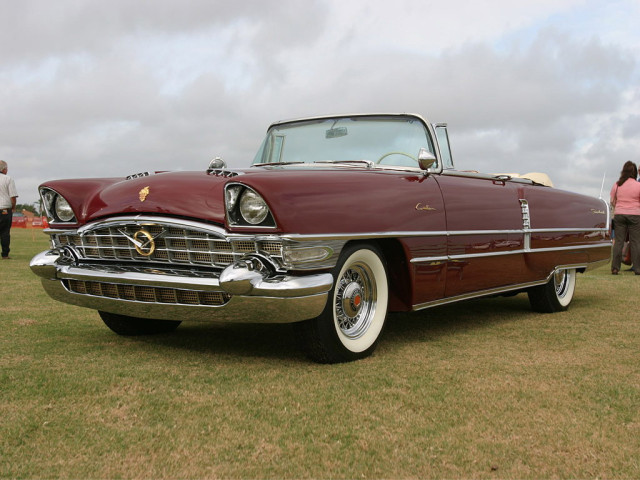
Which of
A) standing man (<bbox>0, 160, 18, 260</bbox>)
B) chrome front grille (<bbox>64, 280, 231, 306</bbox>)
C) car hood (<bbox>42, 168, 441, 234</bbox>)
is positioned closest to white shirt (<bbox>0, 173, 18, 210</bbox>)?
standing man (<bbox>0, 160, 18, 260</bbox>)

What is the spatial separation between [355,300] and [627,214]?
7.27 meters

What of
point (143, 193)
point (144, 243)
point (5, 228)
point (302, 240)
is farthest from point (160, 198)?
point (5, 228)

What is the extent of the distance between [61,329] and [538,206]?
3603mm

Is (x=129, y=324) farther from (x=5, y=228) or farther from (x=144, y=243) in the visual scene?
(x=5, y=228)

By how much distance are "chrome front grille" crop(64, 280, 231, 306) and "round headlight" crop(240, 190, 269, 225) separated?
0.38 metres

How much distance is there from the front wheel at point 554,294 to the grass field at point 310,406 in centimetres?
113

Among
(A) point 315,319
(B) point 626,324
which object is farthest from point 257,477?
(B) point 626,324

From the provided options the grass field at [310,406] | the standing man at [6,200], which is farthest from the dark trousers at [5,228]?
the grass field at [310,406]

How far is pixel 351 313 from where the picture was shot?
355 centimetres

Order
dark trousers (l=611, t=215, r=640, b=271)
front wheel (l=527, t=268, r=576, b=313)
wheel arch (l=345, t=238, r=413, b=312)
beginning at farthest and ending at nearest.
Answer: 1. dark trousers (l=611, t=215, r=640, b=271)
2. front wheel (l=527, t=268, r=576, b=313)
3. wheel arch (l=345, t=238, r=413, b=312)

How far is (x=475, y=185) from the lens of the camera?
14.9 feet

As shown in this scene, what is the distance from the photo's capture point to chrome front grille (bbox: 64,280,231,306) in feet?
10.5

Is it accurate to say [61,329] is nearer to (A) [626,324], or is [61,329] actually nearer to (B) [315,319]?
(B) [315,319]

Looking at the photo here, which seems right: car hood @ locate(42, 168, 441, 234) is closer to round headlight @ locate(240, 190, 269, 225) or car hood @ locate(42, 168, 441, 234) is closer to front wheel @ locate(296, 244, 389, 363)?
round headlight @ locate(240, 190, 269, 225)
